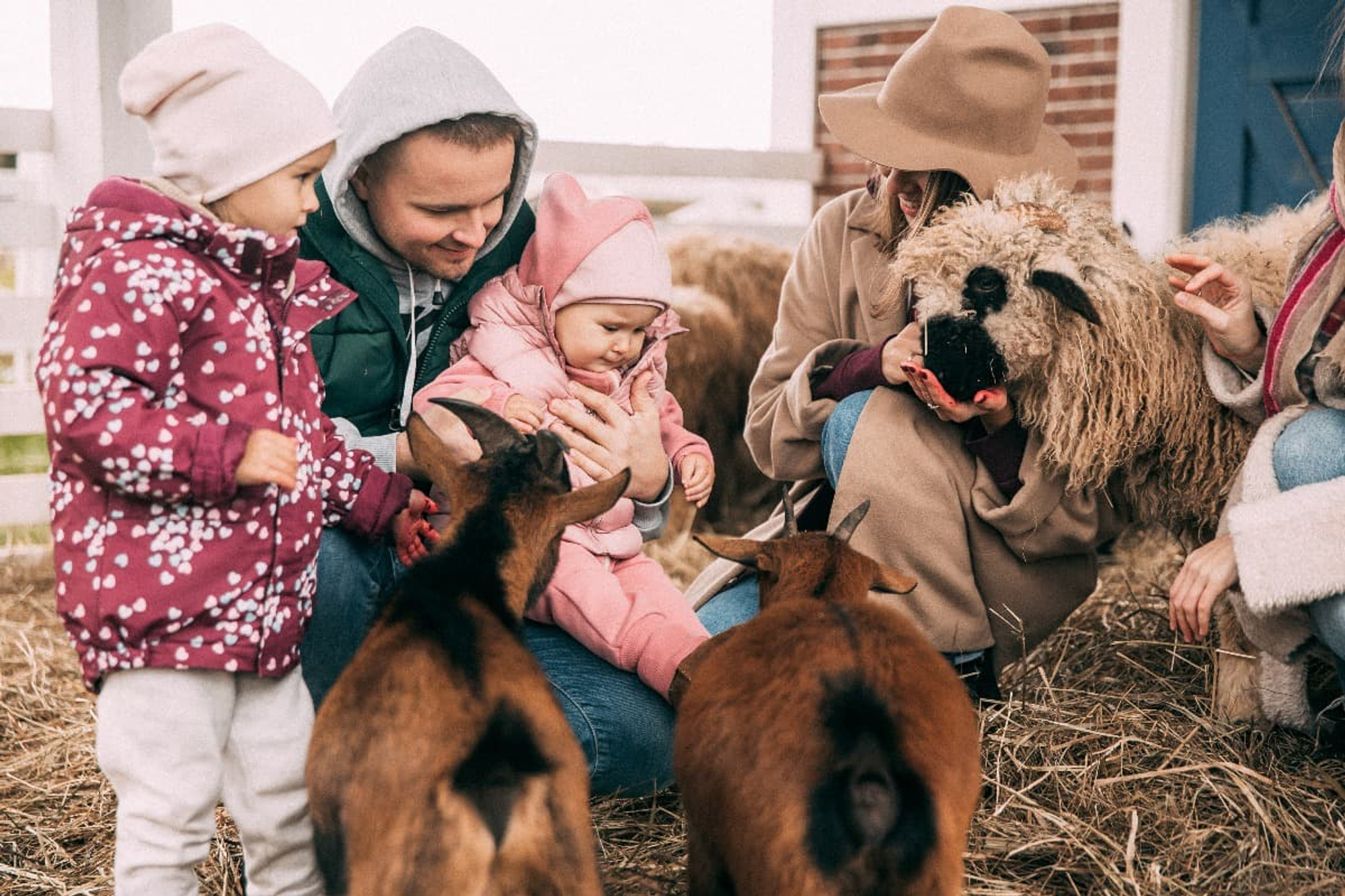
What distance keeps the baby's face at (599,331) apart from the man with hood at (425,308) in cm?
10

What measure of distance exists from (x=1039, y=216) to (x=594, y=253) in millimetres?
1129

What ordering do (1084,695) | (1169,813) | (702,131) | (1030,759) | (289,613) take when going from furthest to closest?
(702,131), (1084,695), (1030,759), (1169,813), (289,613)

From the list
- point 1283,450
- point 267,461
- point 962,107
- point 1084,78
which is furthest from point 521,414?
point 1084,78

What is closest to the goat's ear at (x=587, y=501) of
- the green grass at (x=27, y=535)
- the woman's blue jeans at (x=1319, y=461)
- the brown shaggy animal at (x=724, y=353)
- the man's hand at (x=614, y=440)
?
the man's hand at (x=614, y=440)

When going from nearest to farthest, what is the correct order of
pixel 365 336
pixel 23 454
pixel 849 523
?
pixel 849 523
pixel 365 336
pixel 23 454

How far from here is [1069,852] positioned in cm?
294

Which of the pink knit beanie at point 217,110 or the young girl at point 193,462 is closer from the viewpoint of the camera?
the young girl at point 193,462

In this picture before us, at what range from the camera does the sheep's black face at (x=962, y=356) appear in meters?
3.29

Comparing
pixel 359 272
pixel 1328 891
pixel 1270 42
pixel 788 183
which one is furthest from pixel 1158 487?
pixel 788 183

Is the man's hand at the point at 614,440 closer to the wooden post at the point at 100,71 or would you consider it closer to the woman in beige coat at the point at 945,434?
the woman in beige coat at the point at 945,434

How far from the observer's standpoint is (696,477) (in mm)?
3311

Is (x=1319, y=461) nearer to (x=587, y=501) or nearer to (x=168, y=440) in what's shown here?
(x=587, y=501)

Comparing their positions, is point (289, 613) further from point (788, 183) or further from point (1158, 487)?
point (788, 183)

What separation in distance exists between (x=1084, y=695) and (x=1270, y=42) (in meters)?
5.27
